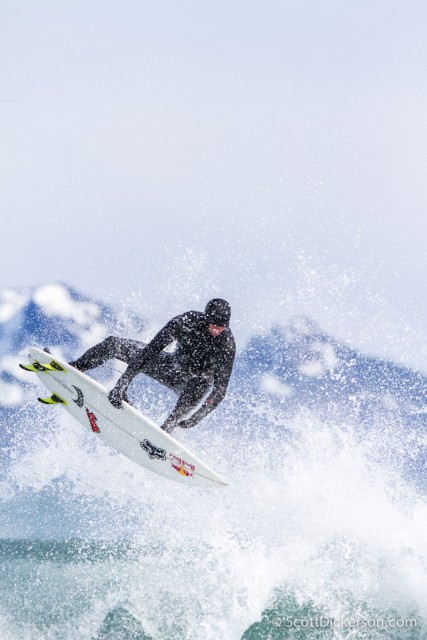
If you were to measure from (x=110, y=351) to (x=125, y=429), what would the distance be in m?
1.08

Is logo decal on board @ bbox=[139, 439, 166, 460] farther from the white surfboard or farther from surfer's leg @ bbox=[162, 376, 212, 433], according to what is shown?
surfer's leg @ bbox=[162, 376, 212, 433]

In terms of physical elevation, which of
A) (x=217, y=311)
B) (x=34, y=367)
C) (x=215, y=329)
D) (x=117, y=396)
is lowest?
(x=34, y=367)

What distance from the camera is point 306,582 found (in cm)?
893

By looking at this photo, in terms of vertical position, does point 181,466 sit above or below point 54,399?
above

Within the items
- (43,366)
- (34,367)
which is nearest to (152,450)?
(43,366)

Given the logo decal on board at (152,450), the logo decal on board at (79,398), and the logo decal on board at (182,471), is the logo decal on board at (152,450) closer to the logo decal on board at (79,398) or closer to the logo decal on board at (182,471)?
the logo decal on board at (182,471)

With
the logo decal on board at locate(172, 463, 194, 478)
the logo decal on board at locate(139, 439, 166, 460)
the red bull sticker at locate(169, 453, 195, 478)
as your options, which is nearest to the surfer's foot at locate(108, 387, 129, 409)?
the logo decal on board at locate(139, 439, 166, 460)

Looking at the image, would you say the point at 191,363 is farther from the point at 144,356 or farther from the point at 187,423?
the point at 187,423

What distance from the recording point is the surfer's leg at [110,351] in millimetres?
7367

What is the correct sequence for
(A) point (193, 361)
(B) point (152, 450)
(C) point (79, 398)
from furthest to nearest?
(C) point (79, 398)
(B) point (152, 450)
(A) point (193, 361)

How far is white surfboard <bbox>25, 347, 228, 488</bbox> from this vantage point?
22.9ft

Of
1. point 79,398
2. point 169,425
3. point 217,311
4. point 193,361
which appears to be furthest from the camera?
point 79,398

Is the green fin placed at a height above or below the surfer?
below

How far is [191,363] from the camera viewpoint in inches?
279
